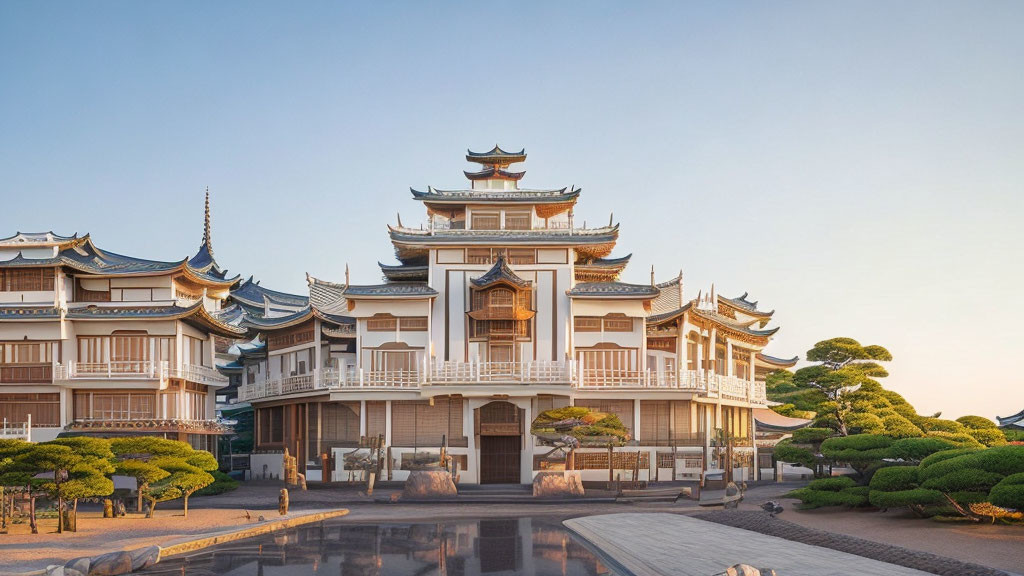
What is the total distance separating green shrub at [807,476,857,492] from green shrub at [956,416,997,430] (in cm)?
1060

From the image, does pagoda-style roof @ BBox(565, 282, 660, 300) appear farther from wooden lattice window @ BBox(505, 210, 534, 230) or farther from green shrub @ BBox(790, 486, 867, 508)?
green shrub @ BBox(790, 486, 867, 508)

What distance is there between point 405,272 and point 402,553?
27.8 meters

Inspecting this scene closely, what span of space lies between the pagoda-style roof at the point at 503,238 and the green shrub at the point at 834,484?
20.0 metres

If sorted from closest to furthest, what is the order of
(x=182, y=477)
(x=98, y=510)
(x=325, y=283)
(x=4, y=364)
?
(x=182, y=477) < (x=98, y=510) < (x=4, y=364) < (x=325, y=283)

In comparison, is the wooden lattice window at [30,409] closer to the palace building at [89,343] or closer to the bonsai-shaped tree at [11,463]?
the palace building at [89,343]

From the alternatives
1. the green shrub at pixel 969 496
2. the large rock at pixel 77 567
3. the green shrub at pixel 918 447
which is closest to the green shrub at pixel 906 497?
the green shrub at pixel 969 496

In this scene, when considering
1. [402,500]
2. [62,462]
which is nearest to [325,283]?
[402,500]

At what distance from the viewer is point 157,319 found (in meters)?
44.2

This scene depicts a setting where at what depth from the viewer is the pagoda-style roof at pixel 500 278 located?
147 ft

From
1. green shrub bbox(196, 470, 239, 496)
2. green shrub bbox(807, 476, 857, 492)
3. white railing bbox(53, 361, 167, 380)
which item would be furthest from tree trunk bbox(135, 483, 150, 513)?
green shrub bbox(807, 476, 857, 492)

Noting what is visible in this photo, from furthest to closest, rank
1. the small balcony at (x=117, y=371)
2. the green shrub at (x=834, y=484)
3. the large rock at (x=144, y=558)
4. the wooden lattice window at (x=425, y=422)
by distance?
the wooden lattice window at (x=425, y=422)
the small balcony at (x=117, y=371)
the green shrub at (x=834, y=484)
the large rock at (x=144, y=558)

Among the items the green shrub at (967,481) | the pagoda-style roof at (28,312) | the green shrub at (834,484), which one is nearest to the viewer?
the green shrub at (967,481)

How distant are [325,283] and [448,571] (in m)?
35.6

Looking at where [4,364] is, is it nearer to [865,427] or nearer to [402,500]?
[402,500]
